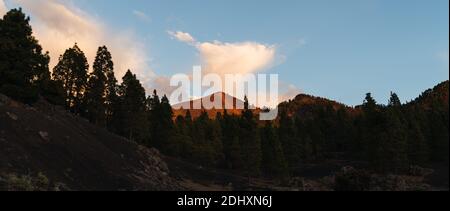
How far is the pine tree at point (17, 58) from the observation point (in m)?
46.6

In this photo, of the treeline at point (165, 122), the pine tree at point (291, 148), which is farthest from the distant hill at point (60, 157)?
the pine tree at point (291, 148)

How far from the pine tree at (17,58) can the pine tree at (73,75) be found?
17411 mm

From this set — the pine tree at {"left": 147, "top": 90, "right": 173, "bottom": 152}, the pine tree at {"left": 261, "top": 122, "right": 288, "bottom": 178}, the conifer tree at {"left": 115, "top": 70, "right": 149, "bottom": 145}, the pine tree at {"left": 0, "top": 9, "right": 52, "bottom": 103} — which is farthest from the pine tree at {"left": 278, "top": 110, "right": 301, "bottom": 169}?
the pine tree at {"left": 0, "top": 9, "right": 52, "bottom": 103}

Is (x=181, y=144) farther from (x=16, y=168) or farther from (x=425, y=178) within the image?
(x=16, y=168)

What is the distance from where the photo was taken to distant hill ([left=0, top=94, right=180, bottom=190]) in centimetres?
2979

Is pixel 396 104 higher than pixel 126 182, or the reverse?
pixel 396 104

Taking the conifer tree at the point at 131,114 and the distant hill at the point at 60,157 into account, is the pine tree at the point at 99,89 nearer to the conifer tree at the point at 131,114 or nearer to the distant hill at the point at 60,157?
the conifer tree at the point at 131,114

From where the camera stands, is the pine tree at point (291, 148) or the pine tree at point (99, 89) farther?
the pine tree at point (291, 148)

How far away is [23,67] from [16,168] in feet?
71.5
